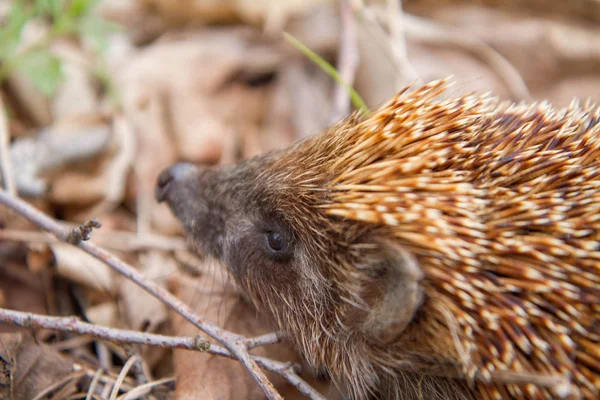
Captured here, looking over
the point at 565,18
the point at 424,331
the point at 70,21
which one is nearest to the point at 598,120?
the point at 424,331

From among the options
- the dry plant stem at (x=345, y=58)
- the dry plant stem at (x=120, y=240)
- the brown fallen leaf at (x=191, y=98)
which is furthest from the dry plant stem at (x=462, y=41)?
the dry plant stem at (x=120, y=240)

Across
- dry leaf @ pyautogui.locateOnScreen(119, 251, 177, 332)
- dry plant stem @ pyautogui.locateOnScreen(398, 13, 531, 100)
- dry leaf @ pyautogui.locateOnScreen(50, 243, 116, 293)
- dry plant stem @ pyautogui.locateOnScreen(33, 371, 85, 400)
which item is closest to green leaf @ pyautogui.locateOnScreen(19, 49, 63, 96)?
dry leaf @ pyautogui.locateOnScreen(50, 243, 116, 293)

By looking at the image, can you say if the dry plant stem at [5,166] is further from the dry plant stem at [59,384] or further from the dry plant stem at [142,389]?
the dry plant stem at [142,389]

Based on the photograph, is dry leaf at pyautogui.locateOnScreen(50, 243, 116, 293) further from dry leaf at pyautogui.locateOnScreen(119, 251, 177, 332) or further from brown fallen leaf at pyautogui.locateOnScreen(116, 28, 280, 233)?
brown fallen leaf at pyautogui.locateOnScreen(116, 28, 280, 233)

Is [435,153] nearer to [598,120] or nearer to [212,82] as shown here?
[598,120]

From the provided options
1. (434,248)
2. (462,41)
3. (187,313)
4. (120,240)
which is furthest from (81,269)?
(462,41)

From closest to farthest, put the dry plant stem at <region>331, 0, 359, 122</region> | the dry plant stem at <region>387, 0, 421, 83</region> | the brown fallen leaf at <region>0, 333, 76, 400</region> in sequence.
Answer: the brown fallen leaf at <region>0, 333, 76, 400</region> → the dry plant stem at <region>331, 0, 359, 122</region> → the dry plant stem at <region>387, 0, 421, 83</region>
